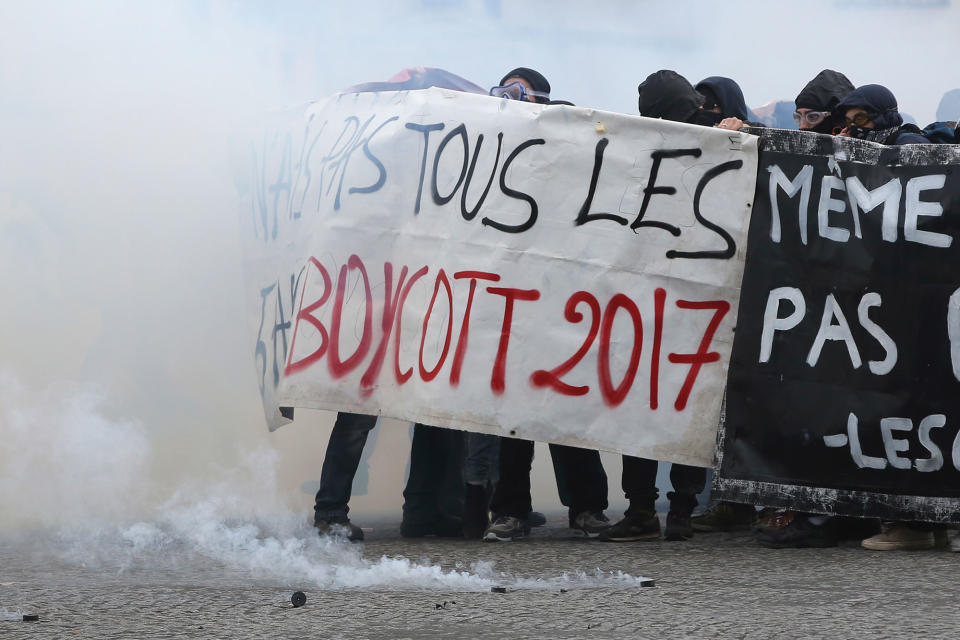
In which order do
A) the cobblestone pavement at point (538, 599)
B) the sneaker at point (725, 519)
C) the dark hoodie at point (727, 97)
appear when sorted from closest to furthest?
1. the cobblestone pavement at point (538, 599)
2. the sneaker at point (725, 519)
3. the dark hoodie at point (727, 97)

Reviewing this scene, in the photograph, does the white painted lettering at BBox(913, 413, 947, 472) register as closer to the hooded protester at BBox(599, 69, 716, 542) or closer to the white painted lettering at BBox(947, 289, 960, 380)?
the white painted lettering at BBox(947, 289, 960, 380)

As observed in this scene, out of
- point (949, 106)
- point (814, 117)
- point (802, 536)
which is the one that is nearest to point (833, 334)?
point (802, 536)

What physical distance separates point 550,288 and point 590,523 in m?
1.06

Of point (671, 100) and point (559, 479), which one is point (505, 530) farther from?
point (671, 100)

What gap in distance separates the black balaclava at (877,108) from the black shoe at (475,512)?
6.29 feet

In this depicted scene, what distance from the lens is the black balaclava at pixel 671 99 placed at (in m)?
4.84

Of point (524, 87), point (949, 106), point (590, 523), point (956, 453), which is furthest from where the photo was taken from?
point (949, 106)

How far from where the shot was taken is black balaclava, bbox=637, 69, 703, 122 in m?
4.84

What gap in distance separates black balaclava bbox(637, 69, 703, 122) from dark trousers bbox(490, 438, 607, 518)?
131 cm

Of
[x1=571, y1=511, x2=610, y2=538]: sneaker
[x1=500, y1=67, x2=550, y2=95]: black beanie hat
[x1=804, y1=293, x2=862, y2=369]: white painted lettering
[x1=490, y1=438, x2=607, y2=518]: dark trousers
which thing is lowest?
[x1=571, y1=511, x2=610, y2=538]: sneaker

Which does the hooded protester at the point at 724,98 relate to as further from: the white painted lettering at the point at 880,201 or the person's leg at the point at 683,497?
the person's leg at the point at 683,497

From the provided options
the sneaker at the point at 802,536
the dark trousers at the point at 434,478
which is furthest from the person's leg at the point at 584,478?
the sneaker at the point at 802,536

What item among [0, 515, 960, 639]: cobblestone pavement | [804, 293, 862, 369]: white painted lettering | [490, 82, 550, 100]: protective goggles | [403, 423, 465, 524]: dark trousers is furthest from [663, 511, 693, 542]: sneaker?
[490, 82, 550, 100]: protective goggles

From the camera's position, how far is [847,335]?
4.40 metres
